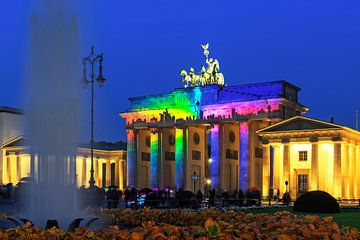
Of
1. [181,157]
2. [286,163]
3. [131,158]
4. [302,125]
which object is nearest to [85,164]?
[131,158]

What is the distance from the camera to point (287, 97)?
69.2 meters

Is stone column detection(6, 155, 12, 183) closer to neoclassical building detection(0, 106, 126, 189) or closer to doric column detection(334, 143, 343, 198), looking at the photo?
neoclassical building detection(0, 106, 126, 189)

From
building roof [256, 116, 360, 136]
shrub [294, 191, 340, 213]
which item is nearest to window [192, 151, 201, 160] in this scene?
building roof [256, 116, 360, 136]

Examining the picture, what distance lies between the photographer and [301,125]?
59844mm

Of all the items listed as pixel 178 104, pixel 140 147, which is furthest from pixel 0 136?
pixel 178 104

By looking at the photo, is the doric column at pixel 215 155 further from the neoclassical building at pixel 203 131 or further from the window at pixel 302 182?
the window at pixel 302 182

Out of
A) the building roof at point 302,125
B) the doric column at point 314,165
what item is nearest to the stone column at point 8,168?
the building roof at point 302,125

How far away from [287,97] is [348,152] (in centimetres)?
1097

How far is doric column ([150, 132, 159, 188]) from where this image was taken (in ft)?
260

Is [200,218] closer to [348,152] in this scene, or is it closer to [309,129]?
[309,129]

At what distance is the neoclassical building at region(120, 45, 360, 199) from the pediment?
0.10m

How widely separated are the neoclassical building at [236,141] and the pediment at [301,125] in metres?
0.10

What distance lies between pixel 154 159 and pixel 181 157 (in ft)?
15.4

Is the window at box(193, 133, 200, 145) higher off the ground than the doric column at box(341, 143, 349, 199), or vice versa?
the window at box(193, 133, 200, 145)
